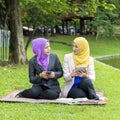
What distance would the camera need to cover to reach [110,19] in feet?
108

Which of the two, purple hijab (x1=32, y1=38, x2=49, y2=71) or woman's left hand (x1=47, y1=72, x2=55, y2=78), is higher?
purple hijab (x1=32, y1=38, x2=49, y2=71)

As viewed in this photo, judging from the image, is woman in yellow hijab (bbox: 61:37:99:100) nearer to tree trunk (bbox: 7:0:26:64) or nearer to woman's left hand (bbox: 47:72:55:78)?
woman's left hand (bbox: 47:72:55:78)

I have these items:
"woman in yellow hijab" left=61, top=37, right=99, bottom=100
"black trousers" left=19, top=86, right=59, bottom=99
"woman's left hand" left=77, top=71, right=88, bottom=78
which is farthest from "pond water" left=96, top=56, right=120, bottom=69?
"black trousers" left=19, top=86, right=59, bottom=99

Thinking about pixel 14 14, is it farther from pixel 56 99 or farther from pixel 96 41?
pixel 96 41

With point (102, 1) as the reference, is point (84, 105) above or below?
below

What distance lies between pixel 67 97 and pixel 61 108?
0.78 metres

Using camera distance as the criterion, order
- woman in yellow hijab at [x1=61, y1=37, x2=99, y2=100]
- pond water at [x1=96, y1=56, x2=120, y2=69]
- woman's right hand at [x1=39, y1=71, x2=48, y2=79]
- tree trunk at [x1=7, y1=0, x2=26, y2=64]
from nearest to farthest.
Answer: woman's right hand at [x1=39, y1=71, x2=48, y2=79]
woman in yellow hijab at [x1=61, y1=37, x2=99, y2=100]
tree trunk at [x1=7, y1=0, x2=26, y2=64]
pond water at [x1=96, y1=56, x2=120, y2=69]

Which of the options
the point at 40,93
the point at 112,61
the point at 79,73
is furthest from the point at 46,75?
the point at 112,61

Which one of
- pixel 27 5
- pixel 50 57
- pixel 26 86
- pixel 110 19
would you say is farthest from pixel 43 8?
pixel 110 19

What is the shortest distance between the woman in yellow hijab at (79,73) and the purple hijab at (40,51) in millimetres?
358

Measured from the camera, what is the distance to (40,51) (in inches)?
287

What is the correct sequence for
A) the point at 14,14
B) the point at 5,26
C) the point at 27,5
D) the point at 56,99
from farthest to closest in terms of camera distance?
the point at 27,5 < the point at 5,26 < the point at 14,14 < the point at 56,99

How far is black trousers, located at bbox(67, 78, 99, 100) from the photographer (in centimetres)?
718

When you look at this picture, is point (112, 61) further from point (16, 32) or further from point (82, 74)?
point (82, 74)
